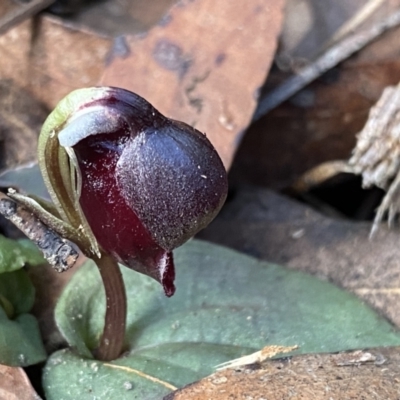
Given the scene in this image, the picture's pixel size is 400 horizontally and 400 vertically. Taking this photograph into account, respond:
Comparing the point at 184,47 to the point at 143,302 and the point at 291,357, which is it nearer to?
the point at 143,302

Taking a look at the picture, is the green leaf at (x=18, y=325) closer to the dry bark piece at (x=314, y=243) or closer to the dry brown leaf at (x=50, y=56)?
the dry bark piece at (x=314, y=243)

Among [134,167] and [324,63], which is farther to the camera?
[324,63]

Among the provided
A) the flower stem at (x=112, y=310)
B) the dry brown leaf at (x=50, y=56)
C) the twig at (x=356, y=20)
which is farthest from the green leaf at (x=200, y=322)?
the twig at (x=356, y=20)

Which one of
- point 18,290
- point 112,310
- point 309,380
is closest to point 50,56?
point 18,290

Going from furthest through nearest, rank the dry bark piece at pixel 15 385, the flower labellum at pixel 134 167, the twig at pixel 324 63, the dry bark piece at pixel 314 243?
the twig at pixel 324 63, the dry bark piece at pixel 314 243, the dry bark piece at pixel 15 385, the flower labellum at pixel 134 167

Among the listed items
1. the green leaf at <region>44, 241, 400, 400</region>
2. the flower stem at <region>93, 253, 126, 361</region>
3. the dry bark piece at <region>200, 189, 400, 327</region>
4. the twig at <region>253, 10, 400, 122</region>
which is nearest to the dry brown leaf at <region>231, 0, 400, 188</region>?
the twig at <region>253, 10, 400, 122</region>

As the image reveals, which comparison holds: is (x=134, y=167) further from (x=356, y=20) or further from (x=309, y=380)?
(x=356, y=20)
